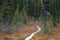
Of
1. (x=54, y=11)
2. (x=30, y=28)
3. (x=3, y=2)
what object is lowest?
(x=30, y=28)

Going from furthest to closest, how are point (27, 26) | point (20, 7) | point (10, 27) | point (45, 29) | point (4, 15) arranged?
1. point (20, 7)
2. point (27, 26)
3. point (4, 15)
4. point (10, 27)
5. point (45, 29)

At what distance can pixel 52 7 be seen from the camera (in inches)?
1636

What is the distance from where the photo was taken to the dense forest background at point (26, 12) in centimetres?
3541

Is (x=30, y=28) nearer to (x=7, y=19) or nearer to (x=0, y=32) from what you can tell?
(x=7, y=19)

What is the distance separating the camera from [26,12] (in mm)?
41875

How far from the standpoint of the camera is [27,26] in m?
39.4

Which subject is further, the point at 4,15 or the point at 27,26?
the point at 27,26

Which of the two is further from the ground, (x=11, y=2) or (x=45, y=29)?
(x=11, y=2)

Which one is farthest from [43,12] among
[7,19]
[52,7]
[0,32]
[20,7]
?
[0,32]

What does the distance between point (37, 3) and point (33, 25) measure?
21.2ft

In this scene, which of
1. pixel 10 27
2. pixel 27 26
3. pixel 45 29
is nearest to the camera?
pixel 45 29

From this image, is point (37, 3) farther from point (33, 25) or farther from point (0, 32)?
point (0, 32)

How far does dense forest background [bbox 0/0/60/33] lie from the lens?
3541cm

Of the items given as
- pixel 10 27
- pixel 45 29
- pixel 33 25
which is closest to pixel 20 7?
pixel 33 25
